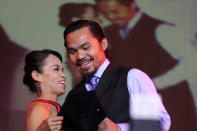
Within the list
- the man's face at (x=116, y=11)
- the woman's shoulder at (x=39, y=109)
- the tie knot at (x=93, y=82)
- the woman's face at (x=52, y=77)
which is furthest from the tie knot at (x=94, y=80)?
the man's face at (x=116, y=11)

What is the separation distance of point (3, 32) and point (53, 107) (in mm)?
1071

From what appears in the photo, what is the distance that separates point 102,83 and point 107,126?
24 centimetres

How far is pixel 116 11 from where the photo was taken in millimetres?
3312

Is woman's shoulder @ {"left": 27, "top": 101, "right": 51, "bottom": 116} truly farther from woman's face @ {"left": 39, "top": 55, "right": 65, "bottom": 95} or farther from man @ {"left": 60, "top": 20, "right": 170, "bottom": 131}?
man @ {"left": 60, "top": 20, "right": 170, "bottom": 131}

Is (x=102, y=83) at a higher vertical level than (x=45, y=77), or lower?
lower

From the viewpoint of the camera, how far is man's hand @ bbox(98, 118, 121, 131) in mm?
1672

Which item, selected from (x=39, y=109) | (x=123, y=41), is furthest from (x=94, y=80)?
(x=123, y=41)

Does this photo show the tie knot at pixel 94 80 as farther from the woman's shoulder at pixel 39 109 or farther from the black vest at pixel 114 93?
the woman's shoulder at pixel 39 109

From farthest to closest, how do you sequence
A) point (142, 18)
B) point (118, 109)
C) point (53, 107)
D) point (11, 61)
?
point (142, 18) < point (11, 61) < point (53, 107) < point (118, 109)

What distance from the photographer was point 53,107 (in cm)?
226

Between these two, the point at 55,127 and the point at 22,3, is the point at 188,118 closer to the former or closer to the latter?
the point at 22,3

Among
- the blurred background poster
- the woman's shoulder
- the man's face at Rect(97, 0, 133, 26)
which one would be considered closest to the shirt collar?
the woman's shoulder

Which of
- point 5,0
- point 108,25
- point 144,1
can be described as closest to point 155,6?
point 144,1

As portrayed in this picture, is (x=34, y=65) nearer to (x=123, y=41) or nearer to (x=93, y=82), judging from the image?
(x=93, y=82)
